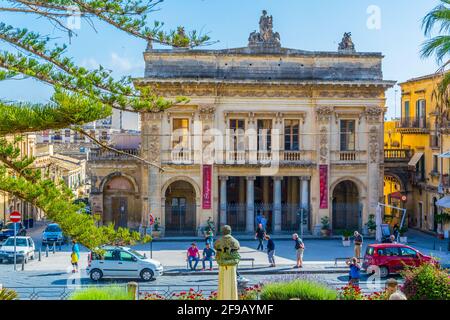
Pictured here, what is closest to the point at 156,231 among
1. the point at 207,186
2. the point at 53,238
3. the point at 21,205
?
the point at 207,186

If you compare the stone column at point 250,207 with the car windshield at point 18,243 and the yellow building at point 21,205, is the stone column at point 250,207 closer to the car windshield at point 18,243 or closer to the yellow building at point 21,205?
the car windshield at point 18,243

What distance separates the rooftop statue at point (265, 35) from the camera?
125 ft

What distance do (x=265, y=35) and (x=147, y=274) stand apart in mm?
17998

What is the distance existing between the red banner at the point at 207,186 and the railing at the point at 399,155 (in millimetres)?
11450

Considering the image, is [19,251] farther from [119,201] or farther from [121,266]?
[119,201]

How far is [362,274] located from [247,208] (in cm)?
1349

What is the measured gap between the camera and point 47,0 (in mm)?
12789

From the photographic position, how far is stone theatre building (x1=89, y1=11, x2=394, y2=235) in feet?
123

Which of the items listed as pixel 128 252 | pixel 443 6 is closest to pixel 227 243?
pixel 443 6

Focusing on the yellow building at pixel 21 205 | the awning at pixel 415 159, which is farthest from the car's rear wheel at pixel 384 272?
the yellow building at pixel 21 205

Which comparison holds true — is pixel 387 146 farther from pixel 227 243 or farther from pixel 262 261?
pixel 227 243

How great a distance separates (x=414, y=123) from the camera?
4362 cm

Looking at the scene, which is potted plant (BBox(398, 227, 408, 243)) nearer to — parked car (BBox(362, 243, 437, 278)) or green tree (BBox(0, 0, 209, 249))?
parked car (BBox(362, 243, 437, 278))
